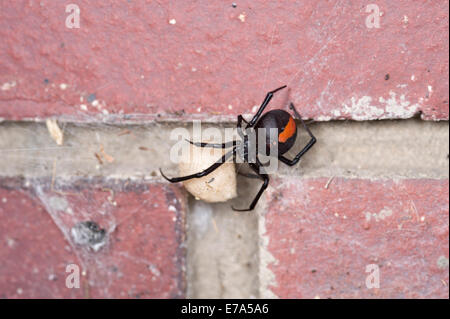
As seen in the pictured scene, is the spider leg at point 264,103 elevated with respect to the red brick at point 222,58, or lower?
lower

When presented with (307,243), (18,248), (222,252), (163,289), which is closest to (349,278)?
(307,243)

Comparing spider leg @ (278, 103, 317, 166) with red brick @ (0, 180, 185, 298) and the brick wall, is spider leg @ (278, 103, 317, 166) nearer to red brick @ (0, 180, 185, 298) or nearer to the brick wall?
the brick wall

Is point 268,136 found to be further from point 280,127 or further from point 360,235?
point 360,235

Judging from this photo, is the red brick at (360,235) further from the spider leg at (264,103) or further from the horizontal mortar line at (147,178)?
the spider leg at (264,103)

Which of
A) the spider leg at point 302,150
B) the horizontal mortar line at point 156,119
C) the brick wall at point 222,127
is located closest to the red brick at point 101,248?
the brick wall at point 222,127

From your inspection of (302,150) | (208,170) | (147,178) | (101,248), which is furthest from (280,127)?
(101,248)

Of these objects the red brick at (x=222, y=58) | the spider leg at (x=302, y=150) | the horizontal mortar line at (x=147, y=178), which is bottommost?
the horizontal mortar line at (x=147, y=178)
